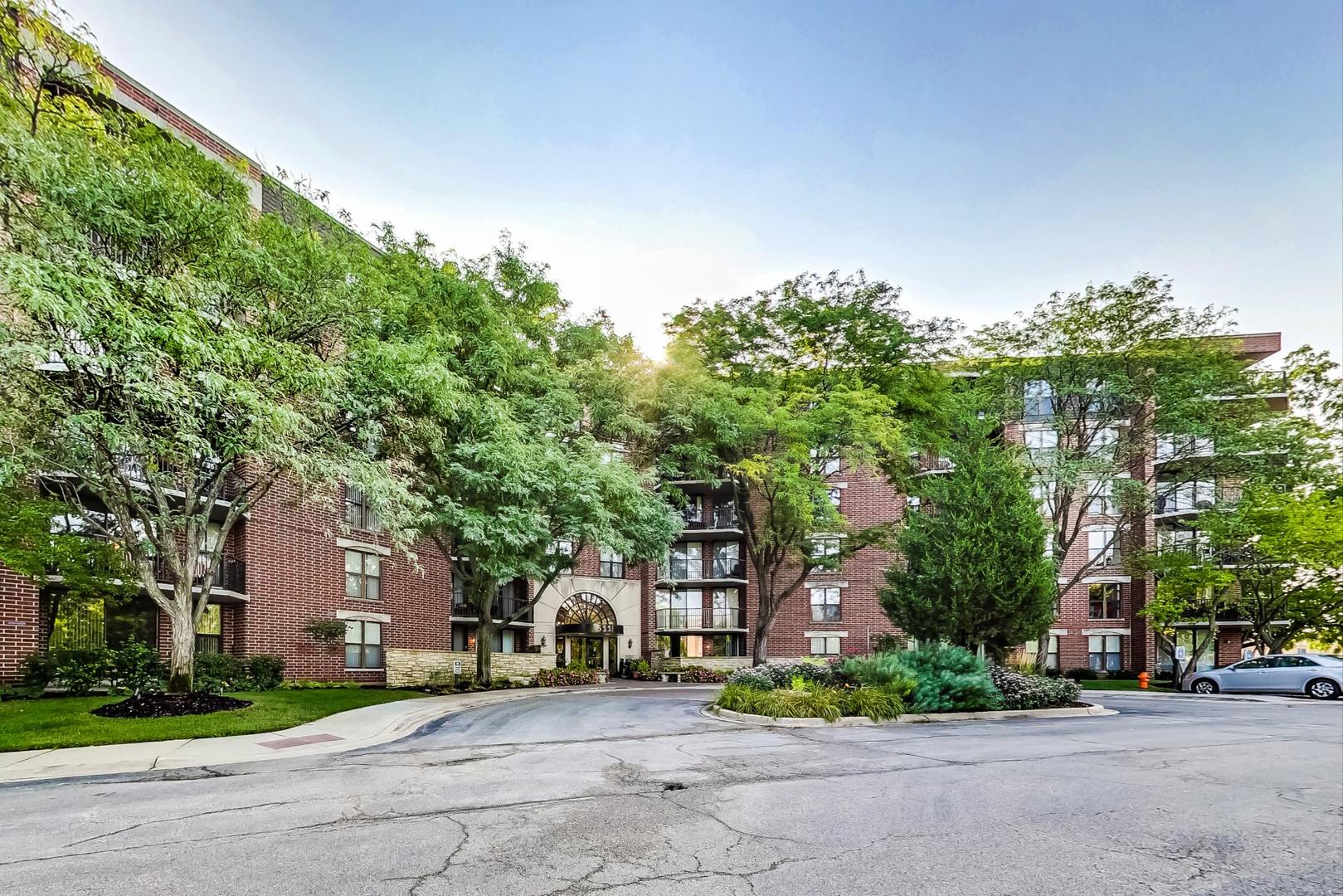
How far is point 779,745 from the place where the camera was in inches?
474

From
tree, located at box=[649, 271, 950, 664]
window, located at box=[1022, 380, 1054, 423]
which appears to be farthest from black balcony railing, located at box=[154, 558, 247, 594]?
window, located at box=[1022, 380, 1054, 423]

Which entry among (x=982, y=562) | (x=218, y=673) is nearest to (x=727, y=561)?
(x=982, y=562)

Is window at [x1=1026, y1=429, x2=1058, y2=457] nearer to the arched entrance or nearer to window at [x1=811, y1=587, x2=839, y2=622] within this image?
window at [x1=811, y1=587, x2=839, y2=622]

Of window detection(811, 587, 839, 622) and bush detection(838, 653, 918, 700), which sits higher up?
bush detection(838, 653, 918, 700)

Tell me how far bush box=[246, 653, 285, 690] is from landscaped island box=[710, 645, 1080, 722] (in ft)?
42.9

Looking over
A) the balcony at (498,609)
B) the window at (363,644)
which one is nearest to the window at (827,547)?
the balcony at (498,609)

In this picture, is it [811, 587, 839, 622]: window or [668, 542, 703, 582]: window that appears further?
[668, 542, 703, 582]: window

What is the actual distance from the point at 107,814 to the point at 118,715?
326 inches

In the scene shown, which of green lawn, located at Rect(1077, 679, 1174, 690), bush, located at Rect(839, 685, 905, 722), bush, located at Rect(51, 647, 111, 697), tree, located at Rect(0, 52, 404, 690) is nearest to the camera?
tree, located at Rect(0, 52, 404, 690)

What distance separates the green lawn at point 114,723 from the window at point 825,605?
1032 inches

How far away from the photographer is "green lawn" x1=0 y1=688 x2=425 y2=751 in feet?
37.1

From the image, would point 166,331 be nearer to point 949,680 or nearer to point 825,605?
point 949,680

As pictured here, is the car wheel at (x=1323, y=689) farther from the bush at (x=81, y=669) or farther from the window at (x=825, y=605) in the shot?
the bush at (x=81, y=669)

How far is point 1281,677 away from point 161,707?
109ft
